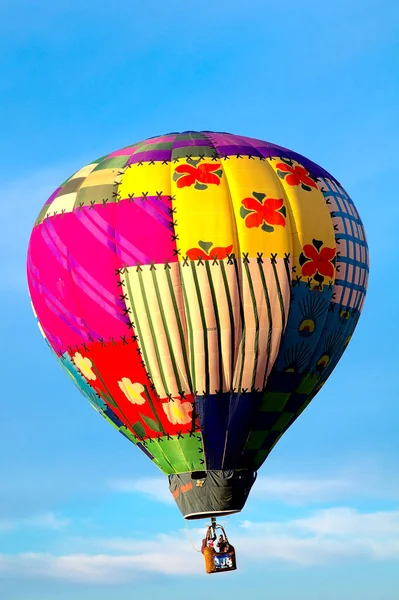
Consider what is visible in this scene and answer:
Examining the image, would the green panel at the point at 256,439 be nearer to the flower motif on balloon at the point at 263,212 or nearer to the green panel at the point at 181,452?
the green panel at the point at 181,452

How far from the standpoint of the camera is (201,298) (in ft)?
134

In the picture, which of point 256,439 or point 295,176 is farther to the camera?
point 295,176

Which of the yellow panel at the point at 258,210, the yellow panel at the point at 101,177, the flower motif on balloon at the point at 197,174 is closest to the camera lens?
the yellow panel at the point at 258,210

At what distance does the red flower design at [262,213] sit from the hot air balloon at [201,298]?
0.7 inches

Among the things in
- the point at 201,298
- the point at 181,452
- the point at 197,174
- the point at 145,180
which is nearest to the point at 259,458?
the point at 181,452

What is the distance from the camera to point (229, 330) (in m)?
40.8

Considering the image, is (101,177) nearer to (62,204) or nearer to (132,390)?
(62,204)

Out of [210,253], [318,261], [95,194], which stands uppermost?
[95,194]

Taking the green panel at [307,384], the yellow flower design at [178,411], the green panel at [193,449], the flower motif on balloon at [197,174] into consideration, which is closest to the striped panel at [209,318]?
the yellow flower design at [178,411]

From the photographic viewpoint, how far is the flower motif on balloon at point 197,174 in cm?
4134

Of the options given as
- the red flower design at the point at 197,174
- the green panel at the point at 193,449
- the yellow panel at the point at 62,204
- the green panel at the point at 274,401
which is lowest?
the green panel at the point at 193,449

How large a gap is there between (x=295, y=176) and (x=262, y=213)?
134cm

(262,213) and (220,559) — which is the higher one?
(262,213)

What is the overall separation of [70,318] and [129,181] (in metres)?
2.63
